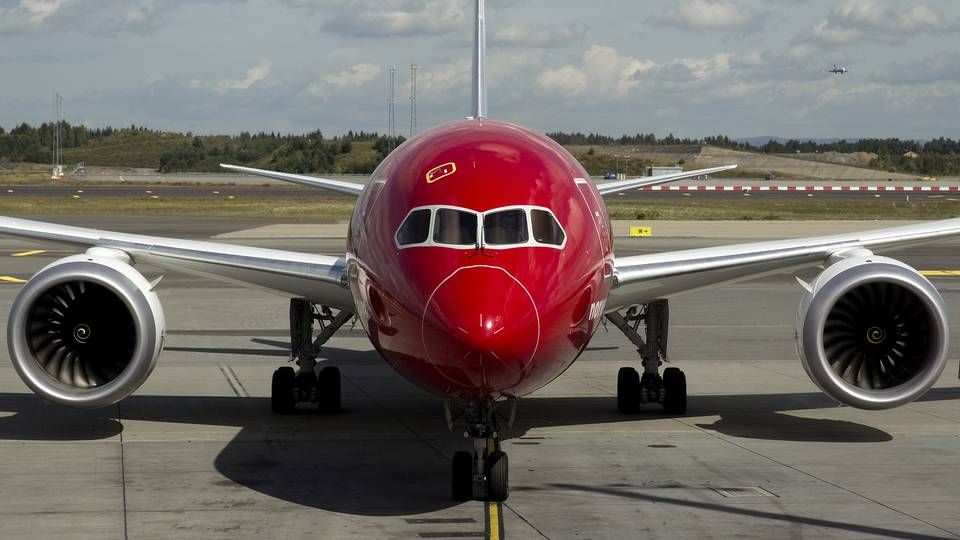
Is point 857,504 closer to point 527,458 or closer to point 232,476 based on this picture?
point 527,458

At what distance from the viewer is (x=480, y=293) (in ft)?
31.0

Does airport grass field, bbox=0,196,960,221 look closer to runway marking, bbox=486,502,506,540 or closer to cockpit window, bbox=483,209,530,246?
runway marking, bbox=486,502,506,540

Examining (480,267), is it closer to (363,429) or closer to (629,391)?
(363,429)

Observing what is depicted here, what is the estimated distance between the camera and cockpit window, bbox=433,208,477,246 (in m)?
9.95

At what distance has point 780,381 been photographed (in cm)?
1825

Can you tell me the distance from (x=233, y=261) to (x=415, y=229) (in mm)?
4451


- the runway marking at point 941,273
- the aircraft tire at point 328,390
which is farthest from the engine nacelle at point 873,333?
the runway marking at point 941,273

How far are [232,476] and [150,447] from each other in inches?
67.6

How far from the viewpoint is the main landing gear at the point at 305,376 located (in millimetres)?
15375

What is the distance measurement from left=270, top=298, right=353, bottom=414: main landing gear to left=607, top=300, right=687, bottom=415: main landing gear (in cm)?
341

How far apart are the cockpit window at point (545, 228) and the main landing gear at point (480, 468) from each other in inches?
59.8

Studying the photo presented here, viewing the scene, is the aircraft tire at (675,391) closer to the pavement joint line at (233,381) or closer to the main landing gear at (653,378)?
the main landing gear at (653,378)

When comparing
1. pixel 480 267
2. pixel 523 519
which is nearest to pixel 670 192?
pixel 523 519

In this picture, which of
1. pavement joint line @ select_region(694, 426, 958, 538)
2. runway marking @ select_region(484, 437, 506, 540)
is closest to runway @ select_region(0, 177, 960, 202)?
pavement joint line @ select_region(694, 426, 958, 538)
